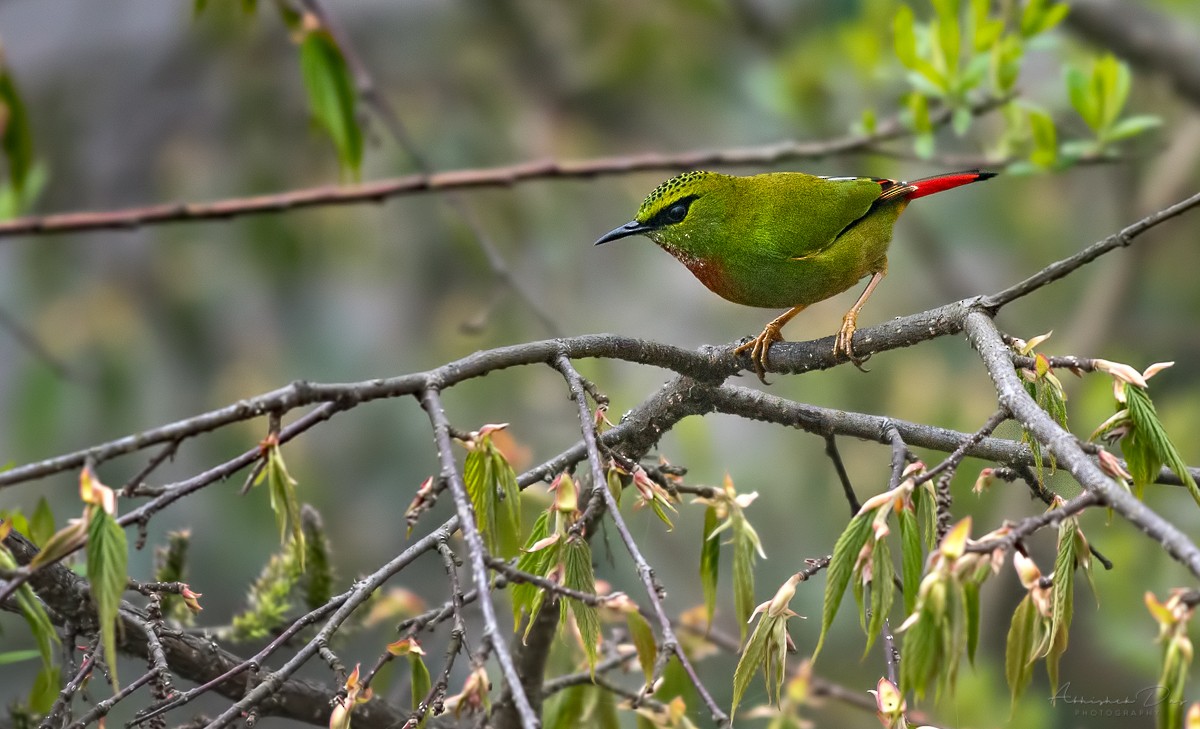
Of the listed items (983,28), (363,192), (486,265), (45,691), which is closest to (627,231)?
(363,192)

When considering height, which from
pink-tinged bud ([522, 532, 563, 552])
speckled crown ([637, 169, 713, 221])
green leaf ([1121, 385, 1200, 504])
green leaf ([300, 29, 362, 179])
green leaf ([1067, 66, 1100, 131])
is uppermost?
green leaf ([1067, 66, 1100, 131])

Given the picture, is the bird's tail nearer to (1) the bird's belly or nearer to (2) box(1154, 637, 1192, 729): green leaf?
(1) the bird's belly

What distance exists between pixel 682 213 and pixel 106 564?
4.64 ft

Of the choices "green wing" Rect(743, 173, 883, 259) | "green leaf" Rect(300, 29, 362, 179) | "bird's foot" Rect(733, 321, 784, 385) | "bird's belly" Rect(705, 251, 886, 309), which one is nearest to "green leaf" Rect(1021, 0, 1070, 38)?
"green wing" Rect(743, 173, 883, 259)

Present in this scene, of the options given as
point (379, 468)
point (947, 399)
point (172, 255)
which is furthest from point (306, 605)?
point (947, 399)

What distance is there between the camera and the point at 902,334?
115cm

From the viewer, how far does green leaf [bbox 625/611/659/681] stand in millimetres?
903

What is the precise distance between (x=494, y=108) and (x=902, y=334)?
3135 mm

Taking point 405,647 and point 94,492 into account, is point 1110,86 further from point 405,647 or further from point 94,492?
point 94,492

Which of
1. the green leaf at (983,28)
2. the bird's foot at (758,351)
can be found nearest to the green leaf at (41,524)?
the bird's foot at (758,351)

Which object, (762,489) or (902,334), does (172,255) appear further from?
(902,334)

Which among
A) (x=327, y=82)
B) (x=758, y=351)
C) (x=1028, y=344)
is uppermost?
(x=327, y=82)

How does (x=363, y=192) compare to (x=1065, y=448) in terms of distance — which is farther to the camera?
(x=363, y=192)

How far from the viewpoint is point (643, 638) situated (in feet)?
3.02
